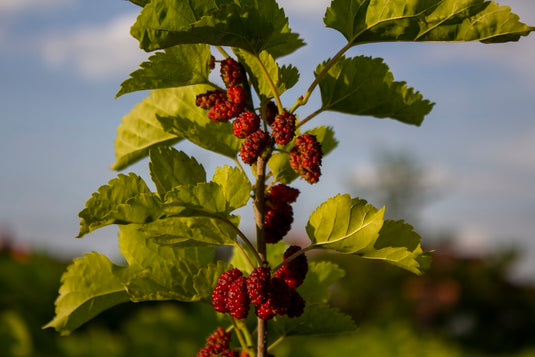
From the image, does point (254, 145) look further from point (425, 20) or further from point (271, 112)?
point (425, 20)

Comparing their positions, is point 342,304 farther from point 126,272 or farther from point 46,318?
point 126,272

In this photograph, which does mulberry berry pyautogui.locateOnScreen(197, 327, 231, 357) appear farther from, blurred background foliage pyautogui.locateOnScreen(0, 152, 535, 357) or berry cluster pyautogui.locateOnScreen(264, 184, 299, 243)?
blurred background foliage pyautogui.locateOnScreen(0, 152, 535, 357)

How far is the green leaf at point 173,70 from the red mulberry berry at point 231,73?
0.05m

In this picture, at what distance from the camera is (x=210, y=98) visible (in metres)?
1.58

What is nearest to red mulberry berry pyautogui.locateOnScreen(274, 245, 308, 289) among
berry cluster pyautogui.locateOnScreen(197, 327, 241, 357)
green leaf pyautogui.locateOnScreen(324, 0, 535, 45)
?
berry cluster pyautogui.locateOnScreen(197, 327, 241, 357)

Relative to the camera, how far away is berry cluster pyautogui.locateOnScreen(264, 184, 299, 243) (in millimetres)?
1587

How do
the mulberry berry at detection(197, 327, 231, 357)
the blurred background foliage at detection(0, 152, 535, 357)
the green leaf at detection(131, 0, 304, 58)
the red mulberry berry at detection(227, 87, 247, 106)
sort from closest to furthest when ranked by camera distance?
the green leaf at detection(131, 0, 304, 58)
the red mulberry berry at detection(227, 87, 247, 106)
the mulberry berry at detection(197, 327, 231, 357)
the blurred background foliage at detection(0, 152, 535, 357)

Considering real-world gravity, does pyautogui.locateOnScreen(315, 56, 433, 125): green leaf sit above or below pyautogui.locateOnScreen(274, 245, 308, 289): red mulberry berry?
above

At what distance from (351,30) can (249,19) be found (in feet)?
1.02

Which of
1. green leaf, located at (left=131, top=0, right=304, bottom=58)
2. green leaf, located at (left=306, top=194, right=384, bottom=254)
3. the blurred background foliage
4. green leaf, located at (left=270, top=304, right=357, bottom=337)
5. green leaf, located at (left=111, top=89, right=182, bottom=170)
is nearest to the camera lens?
green leaf, located at (left=131, top=0, right=304, bottom=58)

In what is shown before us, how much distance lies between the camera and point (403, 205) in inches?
1131

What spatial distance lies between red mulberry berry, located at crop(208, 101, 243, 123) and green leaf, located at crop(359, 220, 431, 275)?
0.47 m

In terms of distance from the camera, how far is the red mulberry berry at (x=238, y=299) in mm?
1425

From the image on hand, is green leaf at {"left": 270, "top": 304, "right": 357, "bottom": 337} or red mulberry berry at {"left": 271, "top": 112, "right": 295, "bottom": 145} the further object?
green leaf at {"left": 270, "top": 304, "right": 357, "bottom": 337}
